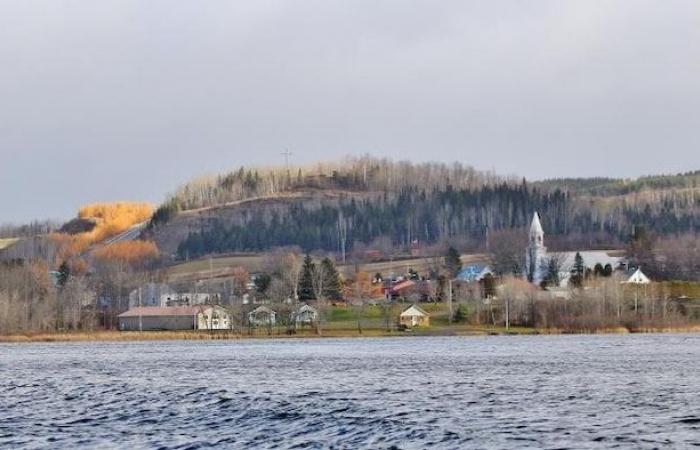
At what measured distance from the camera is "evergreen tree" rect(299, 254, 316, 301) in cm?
15550

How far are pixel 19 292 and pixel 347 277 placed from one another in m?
63.2

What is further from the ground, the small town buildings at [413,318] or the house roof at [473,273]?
the house roof at [473,273]

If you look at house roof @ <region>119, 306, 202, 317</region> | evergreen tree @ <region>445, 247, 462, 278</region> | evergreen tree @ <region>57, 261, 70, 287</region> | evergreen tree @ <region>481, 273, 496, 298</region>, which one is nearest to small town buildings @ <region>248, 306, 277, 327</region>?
house roof @ <region>119, 306, 202, 317</region>

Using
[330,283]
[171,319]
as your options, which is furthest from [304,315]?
[330,283]

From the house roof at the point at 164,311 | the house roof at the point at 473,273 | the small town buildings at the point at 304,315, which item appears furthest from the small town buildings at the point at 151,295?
the house roof at the point at 473,273

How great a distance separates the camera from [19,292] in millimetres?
144375

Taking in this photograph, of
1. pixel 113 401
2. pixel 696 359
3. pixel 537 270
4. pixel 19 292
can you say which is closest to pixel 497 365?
pixel 696 359

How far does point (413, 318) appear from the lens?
129 metres

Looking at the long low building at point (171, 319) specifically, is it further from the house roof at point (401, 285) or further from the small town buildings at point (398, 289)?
the house roof at point (401, 285)

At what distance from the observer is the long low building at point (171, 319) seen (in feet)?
462

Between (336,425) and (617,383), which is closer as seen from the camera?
(336,425)

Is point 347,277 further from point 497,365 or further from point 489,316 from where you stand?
point 497,365

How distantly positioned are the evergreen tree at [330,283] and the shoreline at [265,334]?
83.5ft

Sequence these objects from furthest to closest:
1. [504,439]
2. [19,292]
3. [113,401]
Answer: [19,292] → [113,401] → [504,439]
